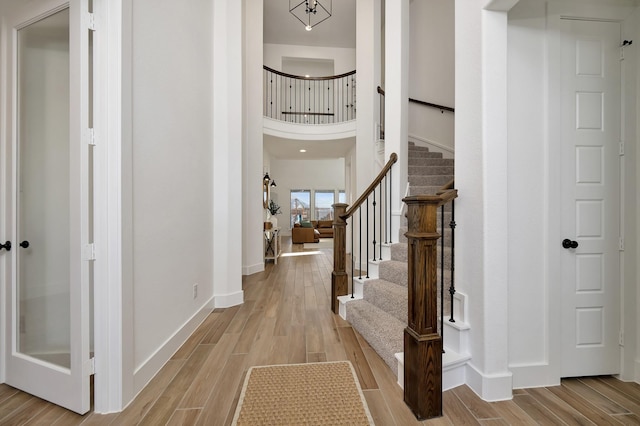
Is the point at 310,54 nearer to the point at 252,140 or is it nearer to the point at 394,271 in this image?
the point at 252,140

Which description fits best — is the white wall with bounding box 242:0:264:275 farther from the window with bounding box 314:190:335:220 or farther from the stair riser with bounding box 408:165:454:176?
the window with bounding box 314:190:335:220

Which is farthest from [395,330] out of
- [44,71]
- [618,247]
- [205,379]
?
[44,71]

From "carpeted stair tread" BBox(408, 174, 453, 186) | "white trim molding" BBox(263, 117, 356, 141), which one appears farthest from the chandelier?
"carpeted stair tread" BBox(408, 174, 453, 186)

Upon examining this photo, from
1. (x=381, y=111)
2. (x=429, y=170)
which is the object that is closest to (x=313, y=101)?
(x=381, y=111)

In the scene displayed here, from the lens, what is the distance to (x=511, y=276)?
5.55 ft

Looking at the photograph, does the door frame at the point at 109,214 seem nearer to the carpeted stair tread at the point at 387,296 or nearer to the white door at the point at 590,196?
the carpeted stair tread at the point at 387,296

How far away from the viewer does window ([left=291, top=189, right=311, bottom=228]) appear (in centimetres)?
1282

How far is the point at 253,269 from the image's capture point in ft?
16.3

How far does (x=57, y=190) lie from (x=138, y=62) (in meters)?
0.92

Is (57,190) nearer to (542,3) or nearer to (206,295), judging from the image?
(206,295)

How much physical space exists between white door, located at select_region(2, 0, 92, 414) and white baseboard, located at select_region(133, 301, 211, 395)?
32 cm

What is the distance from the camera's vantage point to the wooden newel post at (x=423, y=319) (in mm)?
1471

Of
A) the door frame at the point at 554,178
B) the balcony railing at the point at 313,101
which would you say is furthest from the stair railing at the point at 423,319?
the balcony railing at the point at 313,101

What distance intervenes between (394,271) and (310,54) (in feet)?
23.4
